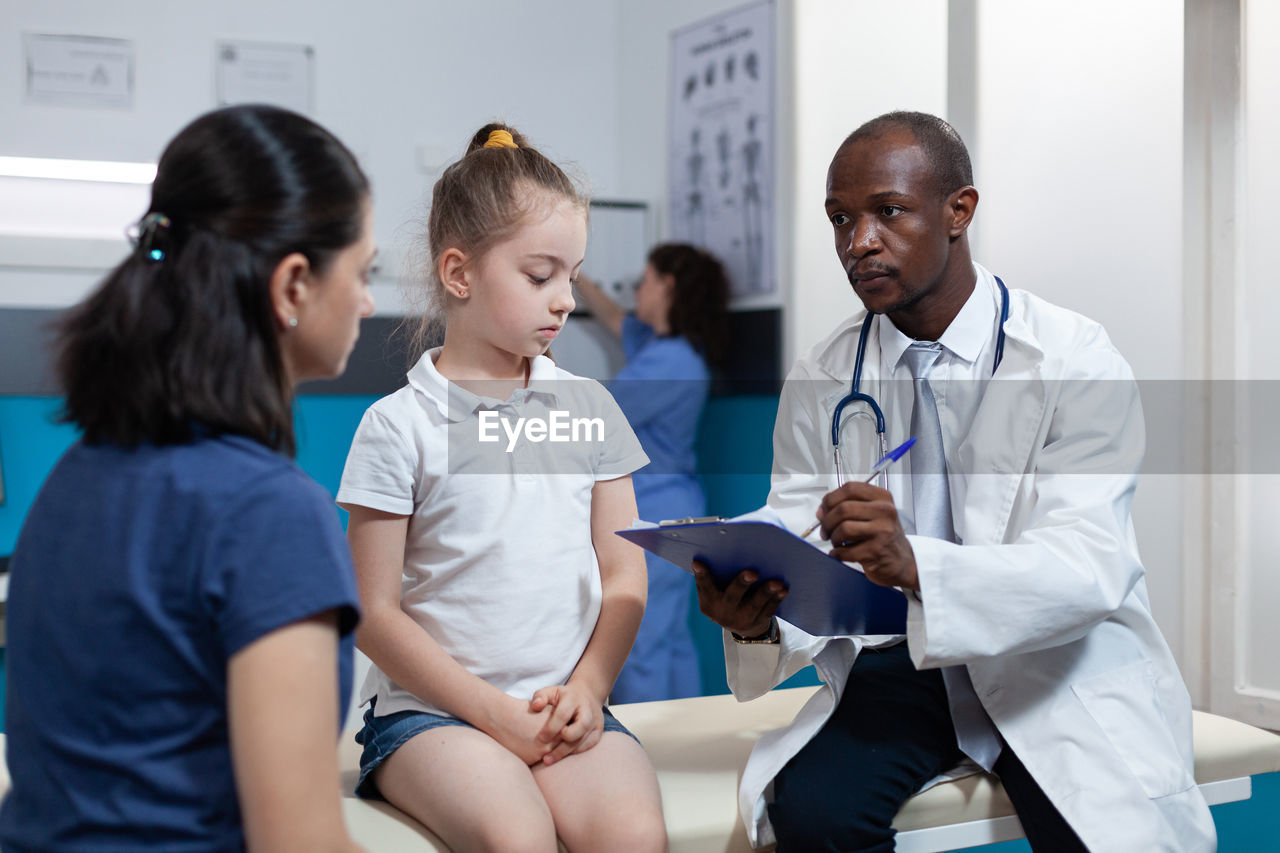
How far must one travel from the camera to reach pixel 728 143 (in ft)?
10.6

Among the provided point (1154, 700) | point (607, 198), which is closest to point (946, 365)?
point (1154, 700)

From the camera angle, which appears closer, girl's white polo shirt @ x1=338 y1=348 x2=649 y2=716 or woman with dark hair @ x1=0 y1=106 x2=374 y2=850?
woman with dark hair @ x1=0 y1=106 x2=374 y2=850

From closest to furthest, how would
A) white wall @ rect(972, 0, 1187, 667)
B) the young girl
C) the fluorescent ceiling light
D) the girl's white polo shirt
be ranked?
the young girl → the girl's white polo shirt → white wall @ rect(972, 0, 1187, 667) → the fluorescent ceiling light

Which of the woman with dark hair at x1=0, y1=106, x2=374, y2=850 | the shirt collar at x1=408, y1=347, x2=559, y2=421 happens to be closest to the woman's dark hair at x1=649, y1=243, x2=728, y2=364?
the shirt collar at x1=408, y1=347, x2=559, y2=421

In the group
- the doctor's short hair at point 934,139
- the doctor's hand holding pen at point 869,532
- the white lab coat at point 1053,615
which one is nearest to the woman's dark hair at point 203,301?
the doctor's hand holding pen at point 869,532

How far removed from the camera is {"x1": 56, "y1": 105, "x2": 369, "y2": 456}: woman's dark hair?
0.83 m

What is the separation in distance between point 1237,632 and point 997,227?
86 cm

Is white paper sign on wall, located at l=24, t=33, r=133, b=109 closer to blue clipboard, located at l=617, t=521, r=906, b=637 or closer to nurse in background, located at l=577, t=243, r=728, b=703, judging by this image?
nurse in background, located at l=577, t=243, r=728, b=703

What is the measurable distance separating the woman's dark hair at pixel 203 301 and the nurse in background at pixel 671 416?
7.53 feet

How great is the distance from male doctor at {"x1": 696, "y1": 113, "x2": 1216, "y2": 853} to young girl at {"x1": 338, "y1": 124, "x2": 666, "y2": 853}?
0.17 meters

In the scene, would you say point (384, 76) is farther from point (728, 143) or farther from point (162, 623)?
point (162, 623)

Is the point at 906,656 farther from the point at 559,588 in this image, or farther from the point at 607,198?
the point at 607,198

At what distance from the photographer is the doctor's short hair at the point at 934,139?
4.97 ft

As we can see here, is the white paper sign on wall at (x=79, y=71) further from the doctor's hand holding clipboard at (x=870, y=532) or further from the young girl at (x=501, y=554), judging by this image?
the doctor's hand holding clipboard at (x=870, y=532)
